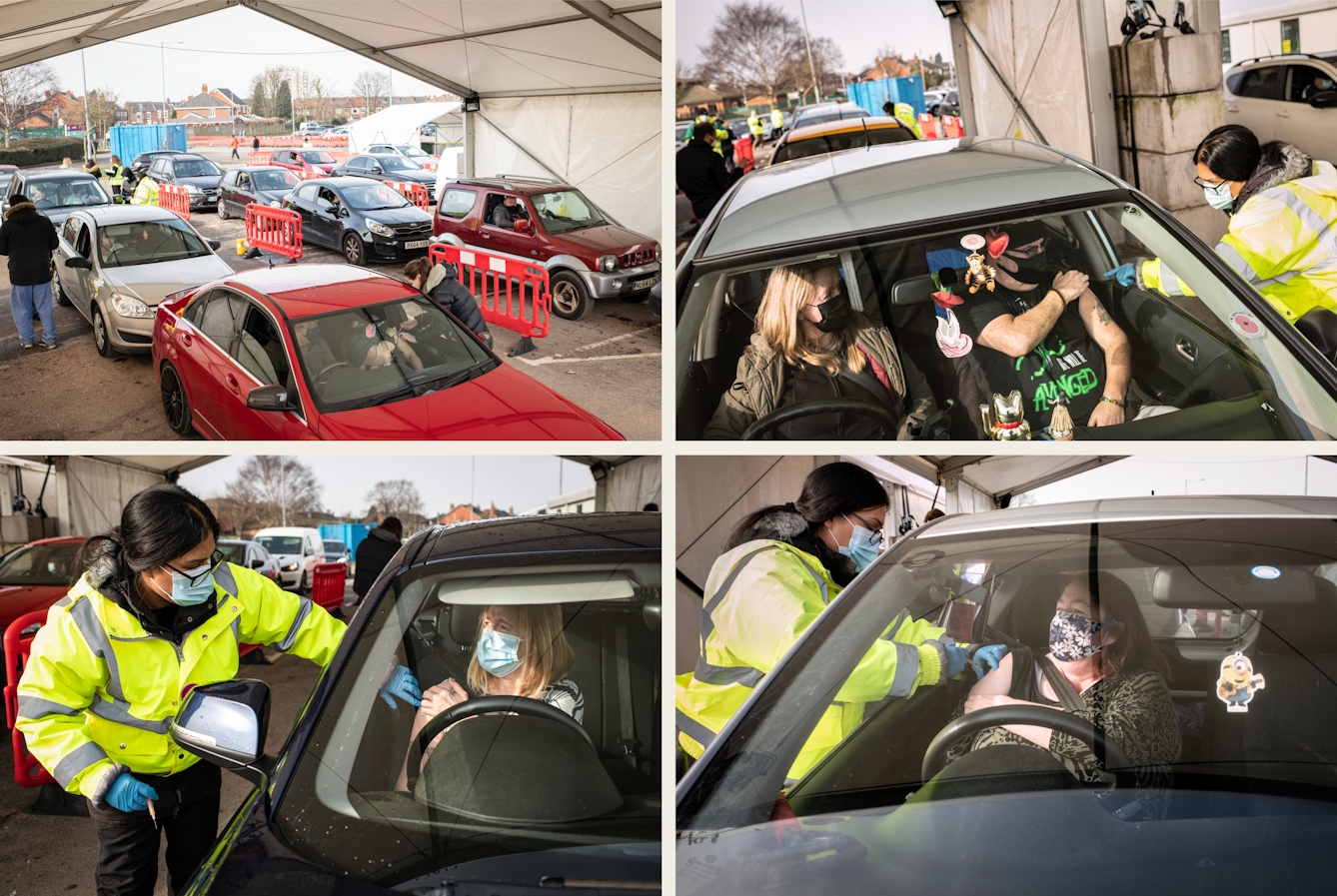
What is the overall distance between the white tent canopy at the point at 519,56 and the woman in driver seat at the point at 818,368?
4.15 meters

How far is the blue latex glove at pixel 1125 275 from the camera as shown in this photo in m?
2.15

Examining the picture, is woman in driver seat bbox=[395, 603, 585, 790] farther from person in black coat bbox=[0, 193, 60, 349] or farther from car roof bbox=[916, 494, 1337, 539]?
person in black coat bbox=[0, 193, 60, 349]

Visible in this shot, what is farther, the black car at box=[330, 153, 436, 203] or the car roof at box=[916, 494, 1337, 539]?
the black car at box=[330, 153, 436, 203]

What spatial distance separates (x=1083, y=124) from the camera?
414 centimetres

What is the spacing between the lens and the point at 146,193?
516 centimetres

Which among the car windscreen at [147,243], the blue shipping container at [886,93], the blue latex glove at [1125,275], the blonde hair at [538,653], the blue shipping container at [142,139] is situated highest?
the blue shipping container at [886,93]

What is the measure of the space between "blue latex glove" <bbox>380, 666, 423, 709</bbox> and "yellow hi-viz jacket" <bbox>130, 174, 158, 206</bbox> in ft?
14.9

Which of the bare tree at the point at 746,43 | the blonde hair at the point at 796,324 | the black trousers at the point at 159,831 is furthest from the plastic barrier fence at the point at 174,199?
the blonde hair at the point at 796,324

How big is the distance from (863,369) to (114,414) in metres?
3.59

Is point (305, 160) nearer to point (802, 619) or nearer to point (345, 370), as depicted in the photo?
point (345, 370)

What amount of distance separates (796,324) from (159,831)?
2003 millimetres

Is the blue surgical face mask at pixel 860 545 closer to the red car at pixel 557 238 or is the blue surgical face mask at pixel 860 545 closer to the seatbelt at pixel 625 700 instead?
the seatbelt at pixel 625 700

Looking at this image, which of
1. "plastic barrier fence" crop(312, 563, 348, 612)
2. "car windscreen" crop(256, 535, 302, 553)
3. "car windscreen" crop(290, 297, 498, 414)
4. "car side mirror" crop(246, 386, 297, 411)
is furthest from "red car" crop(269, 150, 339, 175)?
"car windscreen" crop(256, 535, 302, 553)

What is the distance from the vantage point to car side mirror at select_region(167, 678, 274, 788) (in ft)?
5.11
